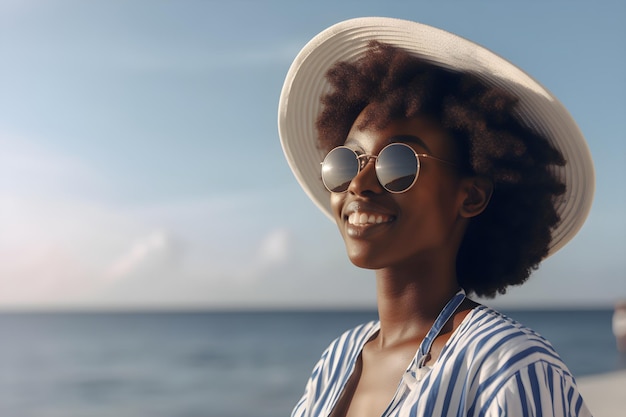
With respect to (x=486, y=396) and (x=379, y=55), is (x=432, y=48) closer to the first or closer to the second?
(x=379, y=55)

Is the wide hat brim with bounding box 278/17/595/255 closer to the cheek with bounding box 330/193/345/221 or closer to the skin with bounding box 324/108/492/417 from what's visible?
the skin with bounding box 324/108/492/417

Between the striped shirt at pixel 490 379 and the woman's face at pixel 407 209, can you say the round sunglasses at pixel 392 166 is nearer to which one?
the woman's face at pixel 407 209

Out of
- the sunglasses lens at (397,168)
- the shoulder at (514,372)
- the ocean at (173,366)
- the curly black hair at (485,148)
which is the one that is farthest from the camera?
the ocean at (173,366)

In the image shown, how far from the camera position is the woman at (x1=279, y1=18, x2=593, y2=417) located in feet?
7.77

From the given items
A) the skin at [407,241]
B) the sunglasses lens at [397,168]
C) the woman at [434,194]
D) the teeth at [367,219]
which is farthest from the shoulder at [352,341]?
the sunglasses lens at [397,168]

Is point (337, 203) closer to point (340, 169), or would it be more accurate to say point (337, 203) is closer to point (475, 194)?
point (340, 169)

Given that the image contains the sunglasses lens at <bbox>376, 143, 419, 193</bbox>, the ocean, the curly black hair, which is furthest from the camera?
the ocean

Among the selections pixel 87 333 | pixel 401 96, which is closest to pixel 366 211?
pixel 401 96

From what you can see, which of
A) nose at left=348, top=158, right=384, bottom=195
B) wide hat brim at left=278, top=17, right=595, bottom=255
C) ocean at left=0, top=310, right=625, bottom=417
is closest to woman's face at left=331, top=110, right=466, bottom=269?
nose at left=348, top=158, right=384, bottom=195

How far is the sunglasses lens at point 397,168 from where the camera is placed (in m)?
2.35

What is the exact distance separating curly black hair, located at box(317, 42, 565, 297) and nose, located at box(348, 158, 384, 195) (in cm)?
14

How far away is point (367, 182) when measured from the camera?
242 cm

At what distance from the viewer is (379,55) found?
2.66 metres

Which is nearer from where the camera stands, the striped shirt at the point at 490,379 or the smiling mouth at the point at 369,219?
the striped shirt at the point at 490,379
